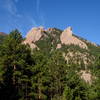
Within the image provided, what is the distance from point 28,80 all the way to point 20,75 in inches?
67.3

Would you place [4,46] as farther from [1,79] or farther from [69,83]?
[69,83]

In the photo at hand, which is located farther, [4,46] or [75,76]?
[75,76]

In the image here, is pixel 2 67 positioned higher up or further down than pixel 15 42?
further down

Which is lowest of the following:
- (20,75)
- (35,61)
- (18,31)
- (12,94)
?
(12,94)

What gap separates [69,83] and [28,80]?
32.6 ft

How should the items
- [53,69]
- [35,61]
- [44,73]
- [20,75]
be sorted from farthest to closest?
[53,69]
[35,61]
[44,73]
[20,75]

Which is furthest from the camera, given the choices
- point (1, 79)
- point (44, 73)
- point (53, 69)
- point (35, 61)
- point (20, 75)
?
point (53, 69)

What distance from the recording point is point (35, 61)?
44719 millimetres

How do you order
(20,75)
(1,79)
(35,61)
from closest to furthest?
1. (1,79)
2. (20,75)
3. (35,61)

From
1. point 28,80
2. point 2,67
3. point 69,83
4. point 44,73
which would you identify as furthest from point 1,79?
point 69,83

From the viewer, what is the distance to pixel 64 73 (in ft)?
159

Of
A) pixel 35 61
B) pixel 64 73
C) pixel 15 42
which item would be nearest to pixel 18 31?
pixel 15 42

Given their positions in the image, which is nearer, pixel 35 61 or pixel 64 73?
pixel 35 61

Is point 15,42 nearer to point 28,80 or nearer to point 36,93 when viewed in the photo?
point 28,80
